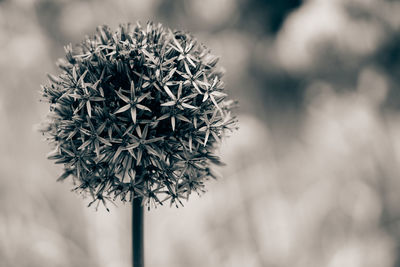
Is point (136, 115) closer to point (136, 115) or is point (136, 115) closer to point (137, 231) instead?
point (136, 115)

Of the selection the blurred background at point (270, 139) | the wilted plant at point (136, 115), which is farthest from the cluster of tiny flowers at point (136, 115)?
the blurred background at point (270, 139)

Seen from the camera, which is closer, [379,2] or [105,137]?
[105,137]

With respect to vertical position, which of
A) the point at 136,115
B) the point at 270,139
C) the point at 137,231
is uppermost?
the point at 270,139

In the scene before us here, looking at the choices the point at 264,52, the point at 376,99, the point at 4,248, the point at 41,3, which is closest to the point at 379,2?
the point at 376,99

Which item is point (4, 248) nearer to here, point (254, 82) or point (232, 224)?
point (232, 224)

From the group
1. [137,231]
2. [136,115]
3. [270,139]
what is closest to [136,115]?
[136,115]

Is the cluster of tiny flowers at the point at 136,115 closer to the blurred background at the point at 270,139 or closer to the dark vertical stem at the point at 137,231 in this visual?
the dark vertical stem at the point at 137,231
